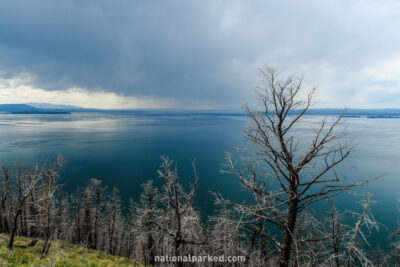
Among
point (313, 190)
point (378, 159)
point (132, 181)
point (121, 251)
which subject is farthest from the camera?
point (378, 159)

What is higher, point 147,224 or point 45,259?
point 45,259

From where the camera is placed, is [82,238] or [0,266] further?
[82,238]

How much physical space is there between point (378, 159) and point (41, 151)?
9638cm

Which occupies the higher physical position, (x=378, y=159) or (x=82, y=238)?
(x=378, y=159)

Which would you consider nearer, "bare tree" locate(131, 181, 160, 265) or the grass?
the grass

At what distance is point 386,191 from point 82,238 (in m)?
48.0

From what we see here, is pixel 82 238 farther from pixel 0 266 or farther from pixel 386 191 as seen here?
pixel 386 191

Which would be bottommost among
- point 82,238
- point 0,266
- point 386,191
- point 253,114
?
point 82,238

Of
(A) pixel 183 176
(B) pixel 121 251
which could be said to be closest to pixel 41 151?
(A) pixel 183 176

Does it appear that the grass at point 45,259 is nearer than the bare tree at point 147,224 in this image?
Yes

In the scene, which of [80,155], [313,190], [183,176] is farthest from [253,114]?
[80,155]

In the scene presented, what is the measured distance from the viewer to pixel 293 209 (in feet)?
18.7

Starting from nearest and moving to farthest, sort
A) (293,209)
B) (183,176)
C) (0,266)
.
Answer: (293,209), (0,266), (183,176)

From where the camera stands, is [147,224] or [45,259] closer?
[45,259]
